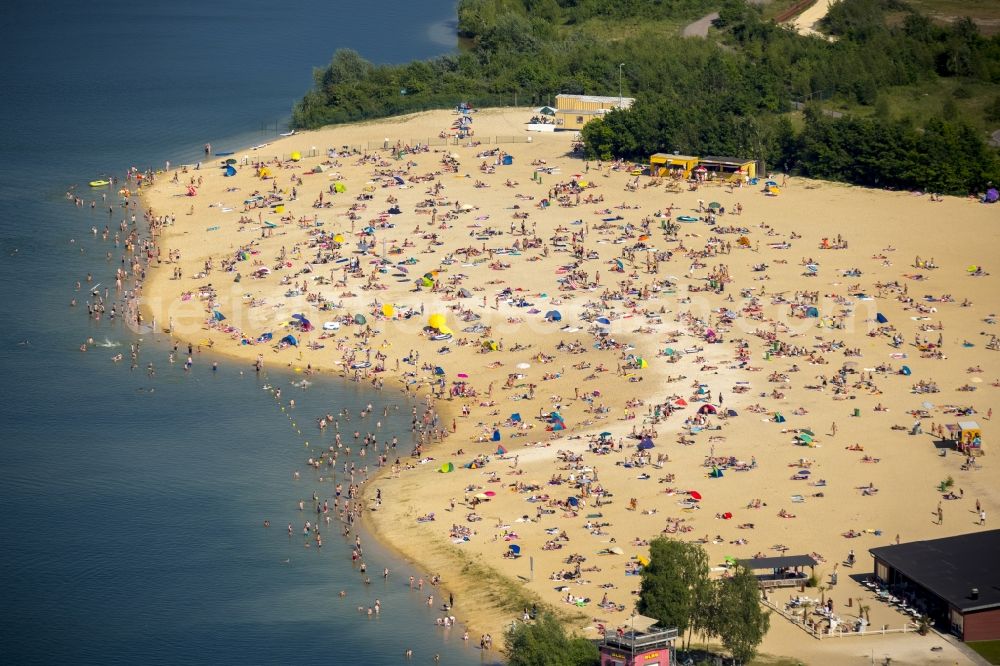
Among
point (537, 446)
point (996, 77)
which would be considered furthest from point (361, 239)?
point (996, 77)

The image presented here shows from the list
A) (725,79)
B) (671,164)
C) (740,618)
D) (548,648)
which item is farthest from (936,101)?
(548,648)

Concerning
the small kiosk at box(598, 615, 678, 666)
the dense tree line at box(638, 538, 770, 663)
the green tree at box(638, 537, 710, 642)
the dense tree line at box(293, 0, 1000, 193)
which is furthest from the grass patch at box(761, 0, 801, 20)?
the small kiosk at box(598, 615, 678, 666)

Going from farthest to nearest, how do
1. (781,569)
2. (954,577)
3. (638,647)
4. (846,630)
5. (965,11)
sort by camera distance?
(965,11) → (781,569) → (954,577) → (846,630) → (638,647)

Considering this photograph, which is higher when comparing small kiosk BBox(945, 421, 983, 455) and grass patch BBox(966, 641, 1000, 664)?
small kiosk BBox(945, 421, 983, 455)

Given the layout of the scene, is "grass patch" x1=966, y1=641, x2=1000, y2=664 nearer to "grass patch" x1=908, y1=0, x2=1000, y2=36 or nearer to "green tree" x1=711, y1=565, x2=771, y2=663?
"green tree" x1=711, y1=565, x2=771, y2=663

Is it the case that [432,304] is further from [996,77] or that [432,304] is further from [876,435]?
[996,77]

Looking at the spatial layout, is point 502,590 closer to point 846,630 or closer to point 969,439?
point 846,630
